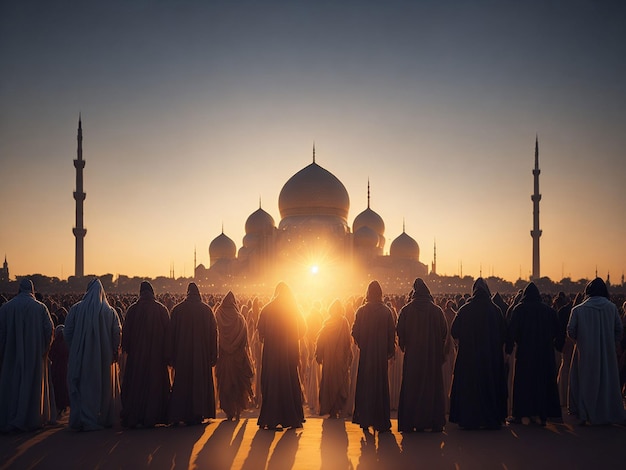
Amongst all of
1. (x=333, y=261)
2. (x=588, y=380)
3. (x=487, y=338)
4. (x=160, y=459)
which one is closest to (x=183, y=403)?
(x=160, y=459)

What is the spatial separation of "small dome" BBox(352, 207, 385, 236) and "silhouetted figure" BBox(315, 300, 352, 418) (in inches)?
1801

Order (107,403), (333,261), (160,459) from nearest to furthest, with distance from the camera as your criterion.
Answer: (160,459)
(107,403)
(333,261)

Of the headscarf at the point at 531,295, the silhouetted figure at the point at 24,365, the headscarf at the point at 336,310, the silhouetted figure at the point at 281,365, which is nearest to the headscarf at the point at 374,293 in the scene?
the silhouetted figure at the point at 281,365

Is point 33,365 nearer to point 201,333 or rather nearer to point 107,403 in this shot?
point 107,403

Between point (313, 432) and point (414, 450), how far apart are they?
1.23 m

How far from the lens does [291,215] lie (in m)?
46.1

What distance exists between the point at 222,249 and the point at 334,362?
50.2 metres

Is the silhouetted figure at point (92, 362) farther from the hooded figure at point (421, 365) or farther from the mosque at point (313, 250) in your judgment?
the mosque at point (313, 250)

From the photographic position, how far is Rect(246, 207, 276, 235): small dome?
53344 mm

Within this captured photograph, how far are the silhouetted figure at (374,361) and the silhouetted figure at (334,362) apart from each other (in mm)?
→ 1298

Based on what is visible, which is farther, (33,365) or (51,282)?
(51,282)

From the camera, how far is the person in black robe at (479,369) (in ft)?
21.1

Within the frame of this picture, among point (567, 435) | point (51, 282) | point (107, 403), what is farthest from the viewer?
point (51, 282)

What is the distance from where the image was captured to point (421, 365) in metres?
6.52
